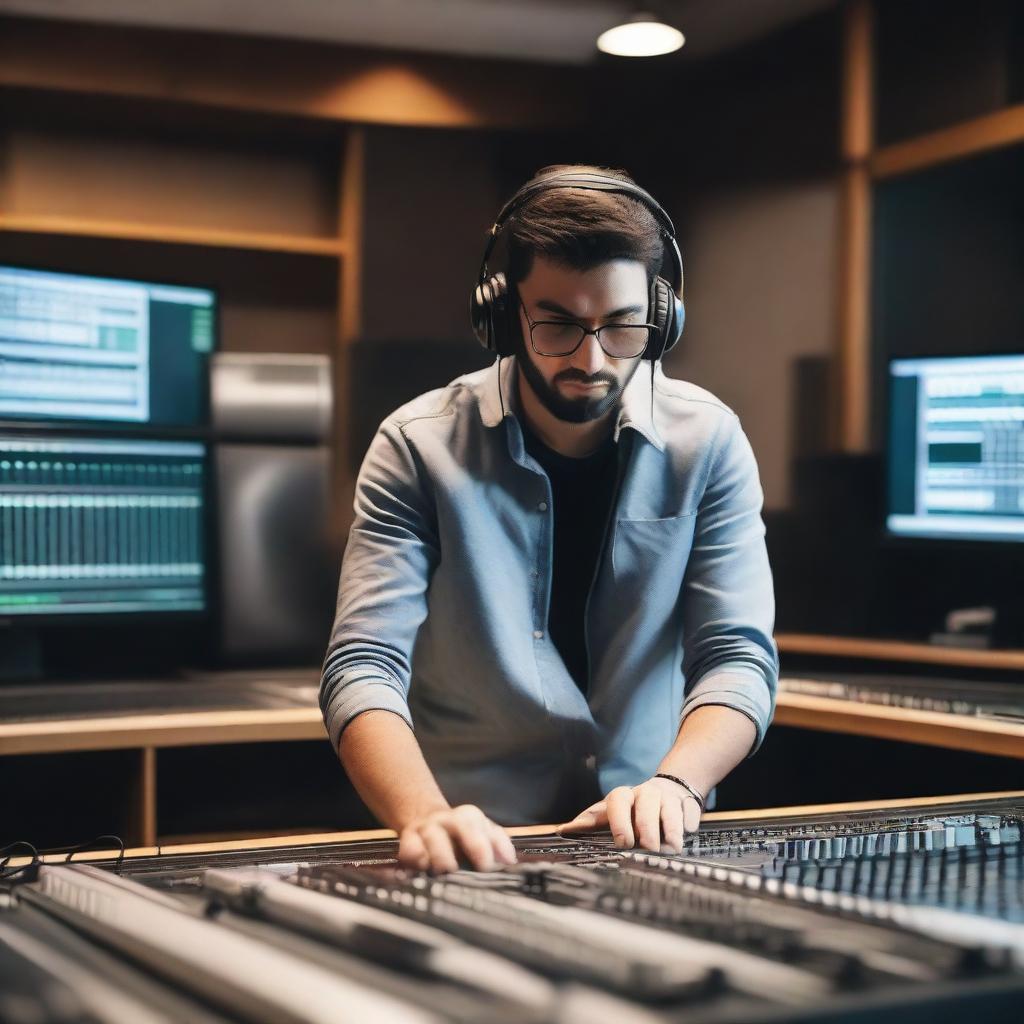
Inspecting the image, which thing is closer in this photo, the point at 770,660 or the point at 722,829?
the point at 722,829

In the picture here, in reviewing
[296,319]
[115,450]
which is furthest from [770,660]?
[296,319]

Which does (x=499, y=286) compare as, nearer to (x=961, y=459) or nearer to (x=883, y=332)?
(x=961, y=459)

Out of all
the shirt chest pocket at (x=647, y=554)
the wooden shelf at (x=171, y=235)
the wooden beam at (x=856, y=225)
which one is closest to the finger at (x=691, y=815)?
the shirt chest pocket at (x=647, y=554)

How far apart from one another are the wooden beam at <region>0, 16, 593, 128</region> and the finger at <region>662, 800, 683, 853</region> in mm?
2422

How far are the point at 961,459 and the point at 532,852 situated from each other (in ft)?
5.42

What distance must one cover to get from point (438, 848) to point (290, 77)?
8.43 ft

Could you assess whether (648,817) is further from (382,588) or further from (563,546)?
(563,546)

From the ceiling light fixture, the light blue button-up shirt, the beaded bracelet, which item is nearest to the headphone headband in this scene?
the light blue button-up shirt

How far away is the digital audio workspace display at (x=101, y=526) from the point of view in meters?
2.25

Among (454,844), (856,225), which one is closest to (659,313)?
(454,844)

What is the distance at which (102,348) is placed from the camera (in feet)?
7.69

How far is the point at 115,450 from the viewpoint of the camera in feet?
7.69

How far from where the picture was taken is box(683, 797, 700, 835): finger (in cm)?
112

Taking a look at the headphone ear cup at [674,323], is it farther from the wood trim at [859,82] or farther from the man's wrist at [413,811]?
the wood trim at [859,82]
